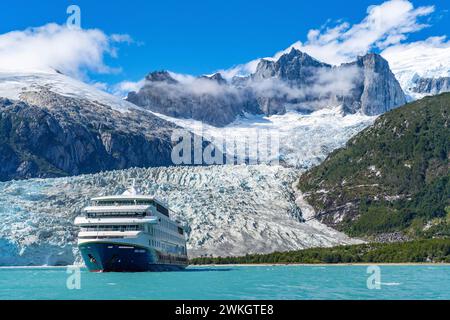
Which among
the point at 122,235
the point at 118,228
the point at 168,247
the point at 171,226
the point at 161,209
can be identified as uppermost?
the point at 161,209

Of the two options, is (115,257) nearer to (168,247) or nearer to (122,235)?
(122,235)

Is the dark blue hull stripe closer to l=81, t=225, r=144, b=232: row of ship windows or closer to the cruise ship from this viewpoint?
the cruise ship

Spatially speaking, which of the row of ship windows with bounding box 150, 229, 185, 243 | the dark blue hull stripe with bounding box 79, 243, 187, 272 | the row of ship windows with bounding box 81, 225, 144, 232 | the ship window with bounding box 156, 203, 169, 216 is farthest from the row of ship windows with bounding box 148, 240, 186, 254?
the ship window with bounding box 156, 203, 169, 216

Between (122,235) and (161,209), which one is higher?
(161,209)

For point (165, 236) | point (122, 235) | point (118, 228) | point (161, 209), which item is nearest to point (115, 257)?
point (122, 235)

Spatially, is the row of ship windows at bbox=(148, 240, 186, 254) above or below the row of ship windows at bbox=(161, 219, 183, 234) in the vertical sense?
below

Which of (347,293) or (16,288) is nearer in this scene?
(347,293)

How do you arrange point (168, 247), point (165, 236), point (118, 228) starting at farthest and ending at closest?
point (168, 247), point (165, 236), point (118, 228)
